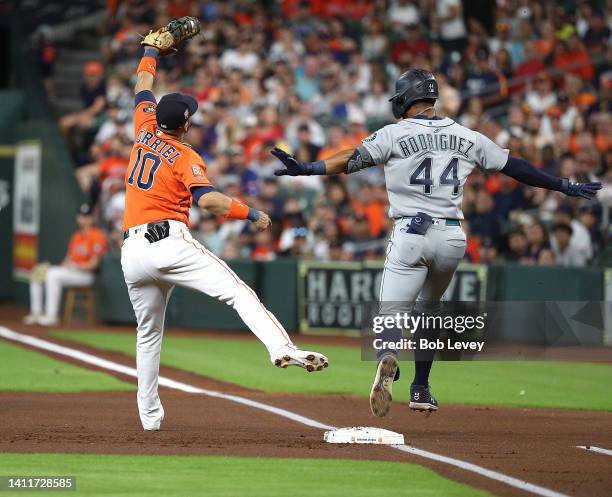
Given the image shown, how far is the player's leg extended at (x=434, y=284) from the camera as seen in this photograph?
334 inches

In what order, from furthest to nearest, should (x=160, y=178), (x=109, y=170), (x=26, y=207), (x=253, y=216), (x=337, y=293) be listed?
(x=26, y=207) → (x=109, y=170) → (x=337, y=293) → (x=160, y=178) → (x=253, y=216)

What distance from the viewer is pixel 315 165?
27.0 feet

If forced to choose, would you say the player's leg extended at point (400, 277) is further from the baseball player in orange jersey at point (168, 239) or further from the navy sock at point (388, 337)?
the baseball player in orange jersey at point (168, 239)

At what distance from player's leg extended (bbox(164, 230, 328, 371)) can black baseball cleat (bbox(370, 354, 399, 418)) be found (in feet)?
1.90

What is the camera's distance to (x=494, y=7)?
2267 centimetres

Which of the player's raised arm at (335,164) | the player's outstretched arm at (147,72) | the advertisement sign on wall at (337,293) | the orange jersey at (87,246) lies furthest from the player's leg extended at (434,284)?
the orange jersey at (87,246)

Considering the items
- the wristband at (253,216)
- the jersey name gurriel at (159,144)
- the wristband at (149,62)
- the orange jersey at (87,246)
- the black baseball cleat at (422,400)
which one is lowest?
the black baseball cleat at (422,400)

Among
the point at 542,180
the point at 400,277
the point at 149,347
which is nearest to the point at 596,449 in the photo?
the point at 400,277

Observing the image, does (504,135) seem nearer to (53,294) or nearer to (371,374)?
(371,374)

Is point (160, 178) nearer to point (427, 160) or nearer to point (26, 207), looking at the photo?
point (427, 160)

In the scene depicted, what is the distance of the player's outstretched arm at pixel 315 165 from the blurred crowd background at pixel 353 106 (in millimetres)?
8264

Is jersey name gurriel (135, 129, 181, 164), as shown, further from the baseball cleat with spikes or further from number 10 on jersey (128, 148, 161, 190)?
the baseball cleat with spikes

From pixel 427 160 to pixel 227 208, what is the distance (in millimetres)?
1440

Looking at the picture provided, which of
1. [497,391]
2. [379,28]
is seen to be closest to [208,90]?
[379,28]
